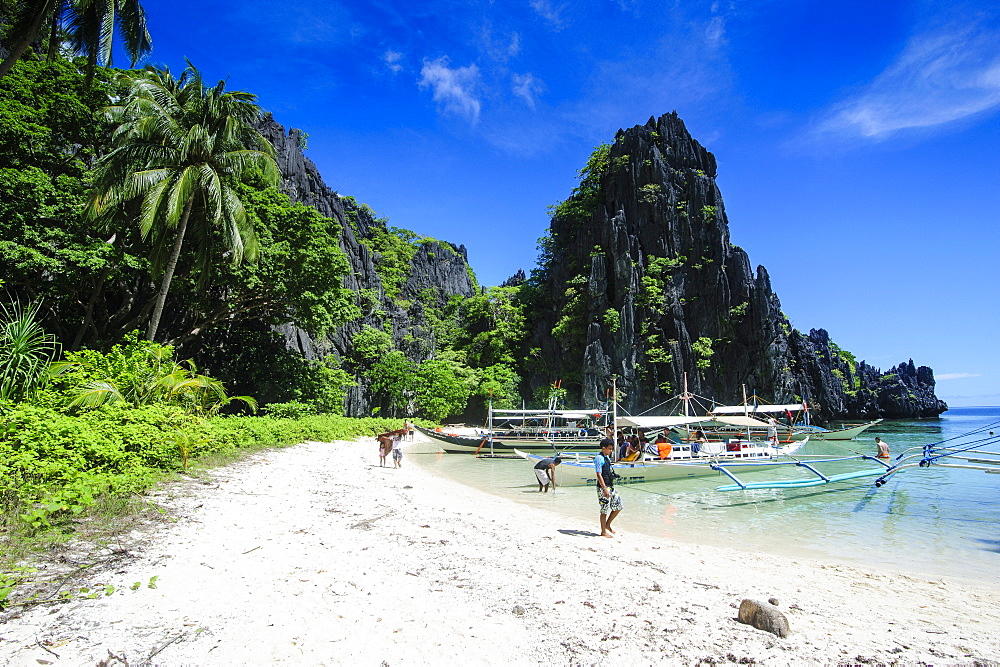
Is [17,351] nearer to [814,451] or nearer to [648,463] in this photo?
[648,463]

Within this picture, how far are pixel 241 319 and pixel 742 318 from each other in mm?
45883

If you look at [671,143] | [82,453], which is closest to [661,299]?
[671,143]

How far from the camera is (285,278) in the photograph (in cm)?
2378

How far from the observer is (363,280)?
49.0m

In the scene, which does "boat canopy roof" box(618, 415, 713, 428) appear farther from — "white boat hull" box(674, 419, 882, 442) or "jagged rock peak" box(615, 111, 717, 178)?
"jagged rock peak" box(615, 111, 717, 178)

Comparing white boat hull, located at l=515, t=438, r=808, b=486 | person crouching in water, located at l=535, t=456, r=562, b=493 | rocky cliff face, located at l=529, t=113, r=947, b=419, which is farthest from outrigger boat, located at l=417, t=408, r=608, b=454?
rocky cliff face, located at l=529, t=113, r=947, b=419

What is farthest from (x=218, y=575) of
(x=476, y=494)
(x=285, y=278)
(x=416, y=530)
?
(x=285, y=278)

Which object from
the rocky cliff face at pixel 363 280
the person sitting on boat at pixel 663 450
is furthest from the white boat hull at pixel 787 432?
the rocky cliff face at pixel 363 280

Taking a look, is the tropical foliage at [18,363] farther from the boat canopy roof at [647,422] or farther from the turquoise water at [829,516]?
the boat canopy roof at [647,422]

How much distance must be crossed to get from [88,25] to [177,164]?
16.4 ft

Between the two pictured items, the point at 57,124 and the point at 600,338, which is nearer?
the point at 57,124

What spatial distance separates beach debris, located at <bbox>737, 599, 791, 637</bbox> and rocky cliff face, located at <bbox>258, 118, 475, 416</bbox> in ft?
88.6

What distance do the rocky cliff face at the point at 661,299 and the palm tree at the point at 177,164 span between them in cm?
3718

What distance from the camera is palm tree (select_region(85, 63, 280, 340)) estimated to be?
53.2 feet
